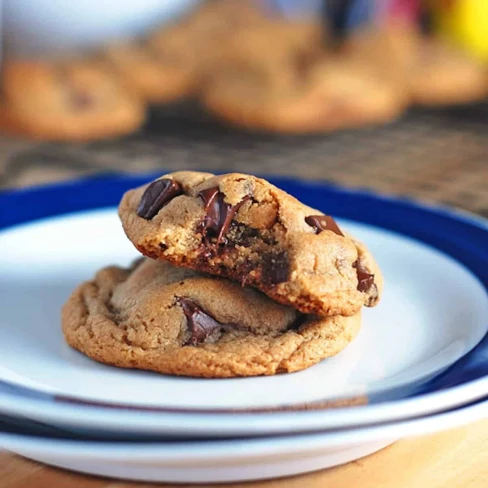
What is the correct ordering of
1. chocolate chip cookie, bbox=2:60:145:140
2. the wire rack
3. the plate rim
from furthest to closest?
1. chocolate chip cookie, bbox=2:60:145:140
2. the wire rack
3. the plate rim

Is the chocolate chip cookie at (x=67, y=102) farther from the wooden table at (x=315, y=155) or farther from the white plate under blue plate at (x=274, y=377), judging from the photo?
the white plate under blue plate at (x=274, y=377)

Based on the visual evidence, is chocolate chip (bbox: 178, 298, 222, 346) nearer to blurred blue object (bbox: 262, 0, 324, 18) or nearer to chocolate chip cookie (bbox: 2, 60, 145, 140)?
chocolate chip cookie (bbox: 2, 60, 145, 140)

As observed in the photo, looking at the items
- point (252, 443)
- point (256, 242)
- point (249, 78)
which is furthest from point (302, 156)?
point (252, 443)

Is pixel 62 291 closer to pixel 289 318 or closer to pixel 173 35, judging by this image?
pixel 289 318

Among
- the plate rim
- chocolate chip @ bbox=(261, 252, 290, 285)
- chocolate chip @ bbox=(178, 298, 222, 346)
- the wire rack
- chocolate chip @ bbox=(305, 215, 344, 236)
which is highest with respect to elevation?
chocolate chip @ bbox=(305, 215, 344, 236)

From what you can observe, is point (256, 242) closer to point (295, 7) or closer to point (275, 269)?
point (275, 269)

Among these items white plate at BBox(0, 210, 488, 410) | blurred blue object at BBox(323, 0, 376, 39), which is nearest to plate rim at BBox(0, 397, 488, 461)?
white plate at BBox(0, 210, 488, 410)

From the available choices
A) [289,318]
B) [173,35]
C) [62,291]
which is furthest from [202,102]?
[289,318]
